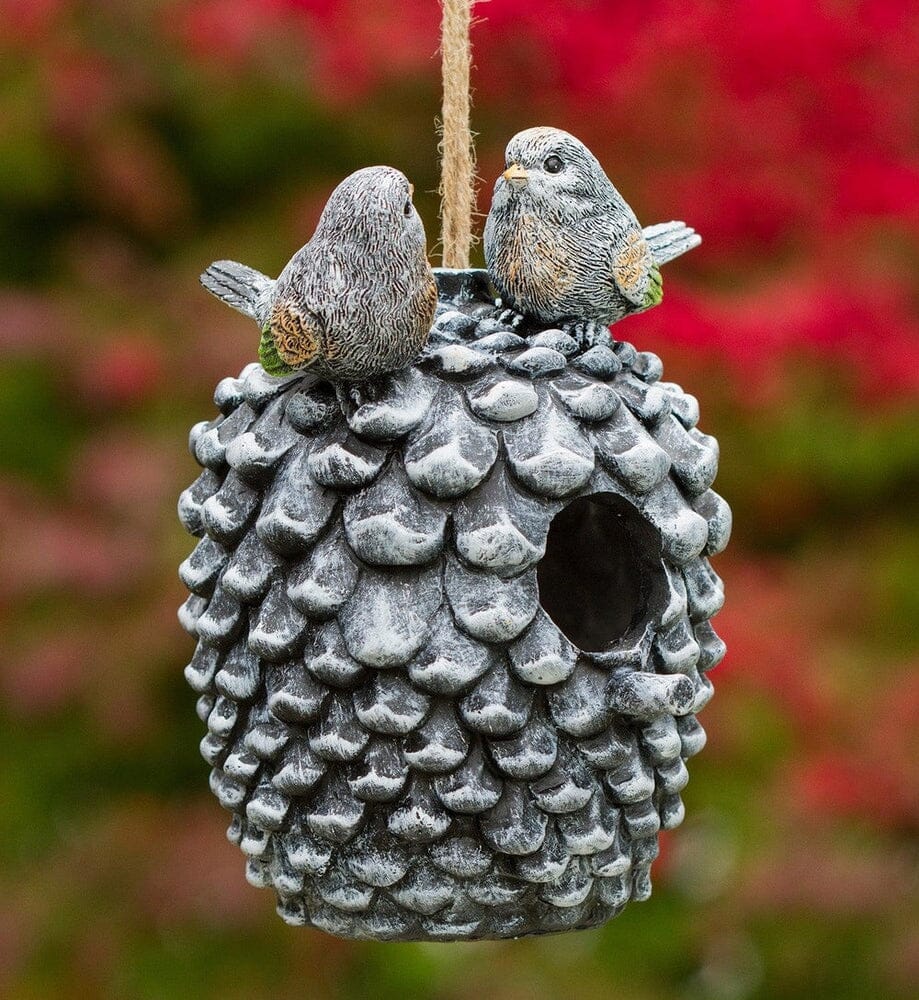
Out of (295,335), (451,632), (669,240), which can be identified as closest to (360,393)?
(295,335)

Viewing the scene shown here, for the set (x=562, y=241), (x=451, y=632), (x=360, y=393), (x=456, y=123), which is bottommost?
(x=451, y=632)

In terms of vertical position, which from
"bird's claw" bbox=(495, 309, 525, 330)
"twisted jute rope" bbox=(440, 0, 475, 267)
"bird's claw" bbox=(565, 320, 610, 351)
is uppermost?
"twisted jute rope" bbox=(440, 0, 475, 267)

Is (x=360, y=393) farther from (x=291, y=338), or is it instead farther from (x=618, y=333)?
(x=618, y=333)

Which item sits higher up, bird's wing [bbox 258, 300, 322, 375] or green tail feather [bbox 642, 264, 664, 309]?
green tail feather [bbox 642, 264, 664, 309]

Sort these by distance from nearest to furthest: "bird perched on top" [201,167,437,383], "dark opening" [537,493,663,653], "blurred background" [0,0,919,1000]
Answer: "bird perched on top" [201,167,437,383] < "dark opening" [537,493,663,653] < "blurred background" [0,0,919,1000]

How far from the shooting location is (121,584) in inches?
71.8

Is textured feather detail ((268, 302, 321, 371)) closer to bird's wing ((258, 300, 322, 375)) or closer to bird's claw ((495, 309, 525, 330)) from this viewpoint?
bird's wing ((258, 300, 322, 375))

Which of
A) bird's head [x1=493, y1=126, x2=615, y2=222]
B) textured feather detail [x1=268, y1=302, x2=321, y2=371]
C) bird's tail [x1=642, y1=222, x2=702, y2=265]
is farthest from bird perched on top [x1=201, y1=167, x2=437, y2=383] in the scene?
bird's tail [x1=642, y1=222, x2=702, y2=265]

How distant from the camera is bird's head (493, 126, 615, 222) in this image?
96 cm

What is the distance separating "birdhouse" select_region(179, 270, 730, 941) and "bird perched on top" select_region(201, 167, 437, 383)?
4cm

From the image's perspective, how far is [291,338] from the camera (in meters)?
0.88

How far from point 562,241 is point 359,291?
16 cm

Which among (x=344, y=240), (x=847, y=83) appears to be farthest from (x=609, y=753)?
(x=847, y=83)

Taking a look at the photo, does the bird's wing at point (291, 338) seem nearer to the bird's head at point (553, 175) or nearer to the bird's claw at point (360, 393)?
the bird's claw at point (360, 393)
